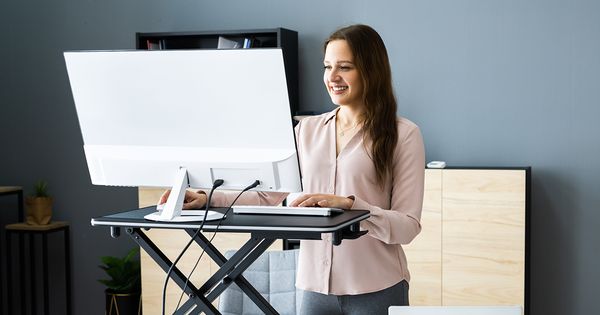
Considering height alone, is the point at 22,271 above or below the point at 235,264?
below

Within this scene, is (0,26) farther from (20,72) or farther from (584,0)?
(584,0)

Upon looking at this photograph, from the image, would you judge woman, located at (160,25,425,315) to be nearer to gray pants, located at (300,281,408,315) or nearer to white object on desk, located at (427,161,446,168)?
gray pants, located at (300,281,408,315)

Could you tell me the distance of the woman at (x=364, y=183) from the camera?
210 cm

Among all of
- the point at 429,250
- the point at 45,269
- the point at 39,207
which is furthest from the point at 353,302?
the point at 45,269

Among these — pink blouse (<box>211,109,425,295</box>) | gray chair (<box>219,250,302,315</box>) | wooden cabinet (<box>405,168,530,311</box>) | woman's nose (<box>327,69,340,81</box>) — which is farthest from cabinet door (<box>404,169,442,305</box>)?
woman's nose (<box>327,69,340,81</box>)

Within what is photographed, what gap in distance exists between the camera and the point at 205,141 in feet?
6.42

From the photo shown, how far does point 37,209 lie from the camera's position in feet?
16.0

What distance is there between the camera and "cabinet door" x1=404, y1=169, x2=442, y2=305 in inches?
159

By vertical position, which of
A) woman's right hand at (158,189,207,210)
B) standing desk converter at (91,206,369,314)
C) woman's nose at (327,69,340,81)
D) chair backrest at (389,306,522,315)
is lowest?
chair backrest at (389,306,522,315)

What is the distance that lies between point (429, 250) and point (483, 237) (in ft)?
0.89

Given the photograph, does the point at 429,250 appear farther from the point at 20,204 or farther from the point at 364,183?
the point at 20,204

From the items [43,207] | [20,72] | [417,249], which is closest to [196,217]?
[417,249]

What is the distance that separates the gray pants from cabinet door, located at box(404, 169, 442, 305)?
6.31 ft

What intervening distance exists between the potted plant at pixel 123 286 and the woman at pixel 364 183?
8.75 feet
